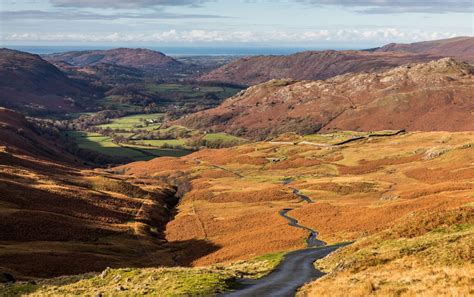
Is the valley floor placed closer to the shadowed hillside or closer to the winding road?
the winding road

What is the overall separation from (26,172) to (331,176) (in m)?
84.8

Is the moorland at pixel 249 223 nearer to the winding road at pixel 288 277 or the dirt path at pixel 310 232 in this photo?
the dirt path at pixel 310 232

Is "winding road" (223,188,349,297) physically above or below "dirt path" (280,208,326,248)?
above

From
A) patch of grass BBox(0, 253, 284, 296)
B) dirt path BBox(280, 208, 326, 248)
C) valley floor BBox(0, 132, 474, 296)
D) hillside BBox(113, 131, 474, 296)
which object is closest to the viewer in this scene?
valley floor BBox(0, 132, 474, 296)

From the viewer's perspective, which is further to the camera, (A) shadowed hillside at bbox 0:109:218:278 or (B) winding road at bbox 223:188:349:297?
(A) shadowed hillside at bbox 0:109:218:278

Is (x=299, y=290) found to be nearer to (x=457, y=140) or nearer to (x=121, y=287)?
(x=121, y=287)

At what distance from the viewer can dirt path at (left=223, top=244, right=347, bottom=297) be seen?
34875mm

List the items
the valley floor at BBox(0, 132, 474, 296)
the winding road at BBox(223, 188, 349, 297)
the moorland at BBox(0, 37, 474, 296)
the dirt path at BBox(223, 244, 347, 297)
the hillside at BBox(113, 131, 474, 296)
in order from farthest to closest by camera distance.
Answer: the moorland at BBox(0, 37, 474, 296)
the hillside at BBox(113, 131, 474, 296)
the winding road at BBox(223, 188, 349, 297)
the dirt path at BBox(223, 244, 347, 297)
the valley floor at BBox(0, 132, 474, 296)

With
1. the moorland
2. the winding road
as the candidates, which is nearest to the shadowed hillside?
the moorland

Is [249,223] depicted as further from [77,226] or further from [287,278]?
[287,278]

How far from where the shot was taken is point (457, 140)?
167875mm

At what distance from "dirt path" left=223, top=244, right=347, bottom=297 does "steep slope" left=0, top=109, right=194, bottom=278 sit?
25.7m

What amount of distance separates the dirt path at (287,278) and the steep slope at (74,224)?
25681 millimetres

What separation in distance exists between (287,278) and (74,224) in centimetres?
5832
